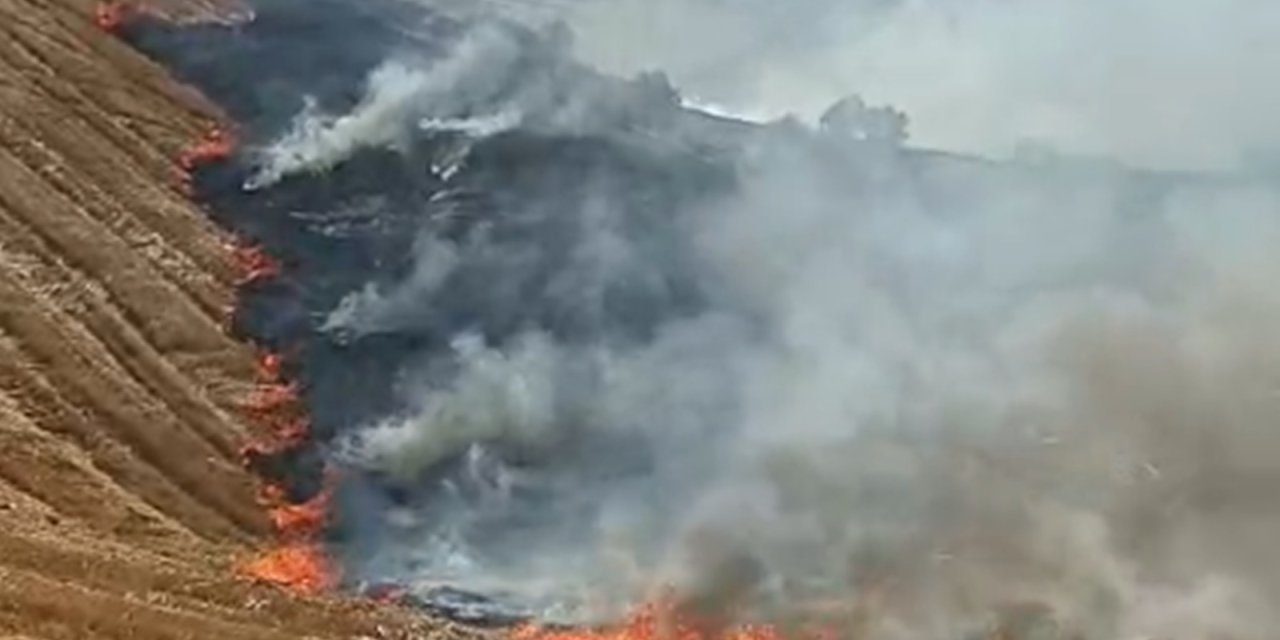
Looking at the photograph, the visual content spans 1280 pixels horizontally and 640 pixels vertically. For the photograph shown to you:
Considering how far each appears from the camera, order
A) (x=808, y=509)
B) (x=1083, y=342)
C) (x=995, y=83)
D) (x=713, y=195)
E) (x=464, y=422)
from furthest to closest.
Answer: (x=995, y=83) < (x=713, y=195) < (x=1083, y=342) < (x=464, y=422) < (x=808, y=509)

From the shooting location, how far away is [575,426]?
4384 centimetres

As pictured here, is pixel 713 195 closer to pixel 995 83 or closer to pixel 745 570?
pixel 745 570

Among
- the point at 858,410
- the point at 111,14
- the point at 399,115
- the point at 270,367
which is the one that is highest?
the point at 111,14

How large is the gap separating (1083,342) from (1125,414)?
385 cm

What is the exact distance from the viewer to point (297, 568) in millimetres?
38594

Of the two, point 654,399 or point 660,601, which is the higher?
point 654,399

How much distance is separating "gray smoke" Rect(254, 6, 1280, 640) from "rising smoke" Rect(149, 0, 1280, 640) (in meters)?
0.09

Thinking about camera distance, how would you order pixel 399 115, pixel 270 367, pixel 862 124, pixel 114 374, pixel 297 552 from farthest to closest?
pixel 862 124, pixel 399 115, pixel 270 367, pixel 114 374, pixel 297 552

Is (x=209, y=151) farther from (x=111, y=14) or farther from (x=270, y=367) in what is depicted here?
(x=270, y=367)

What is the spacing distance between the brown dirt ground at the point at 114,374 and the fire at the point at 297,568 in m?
0.63

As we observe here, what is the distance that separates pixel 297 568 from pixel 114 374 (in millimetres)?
7119

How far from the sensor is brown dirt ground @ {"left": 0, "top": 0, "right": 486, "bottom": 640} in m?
31.3

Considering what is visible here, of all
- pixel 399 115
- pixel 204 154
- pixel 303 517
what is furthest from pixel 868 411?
pixel 204 154

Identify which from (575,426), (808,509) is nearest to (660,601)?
(808,509)
